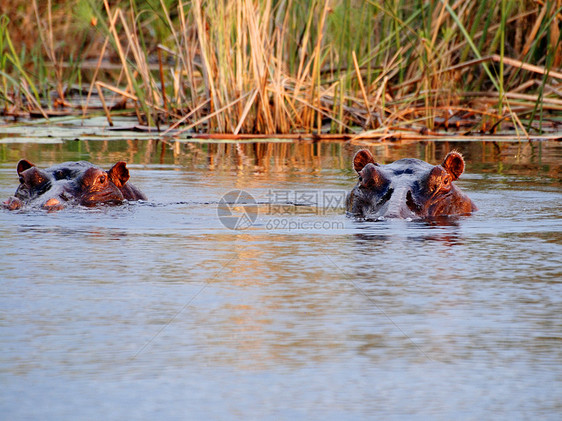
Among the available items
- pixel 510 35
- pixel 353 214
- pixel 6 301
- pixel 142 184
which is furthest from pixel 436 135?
pixel 6 301

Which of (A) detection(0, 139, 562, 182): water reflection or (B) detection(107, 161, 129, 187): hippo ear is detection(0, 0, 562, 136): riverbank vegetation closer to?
(A) detection(0, 139, 562, 182): water reflection

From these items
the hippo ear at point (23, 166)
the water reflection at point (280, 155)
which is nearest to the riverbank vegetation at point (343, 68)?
the water reflection at point (280, 155)

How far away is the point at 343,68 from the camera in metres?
11.8

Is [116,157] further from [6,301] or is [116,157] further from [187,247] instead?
[6,301]

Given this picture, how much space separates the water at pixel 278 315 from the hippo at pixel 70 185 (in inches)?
6.9

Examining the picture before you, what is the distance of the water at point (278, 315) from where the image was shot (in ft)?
7.98

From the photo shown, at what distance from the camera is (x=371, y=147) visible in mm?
10555

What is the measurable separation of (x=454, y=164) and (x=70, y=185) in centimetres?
220

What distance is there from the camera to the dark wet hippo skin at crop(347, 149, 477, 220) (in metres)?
5.55

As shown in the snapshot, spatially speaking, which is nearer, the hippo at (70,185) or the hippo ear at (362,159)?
the hippo at (70,185)

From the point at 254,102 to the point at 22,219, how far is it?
517cm

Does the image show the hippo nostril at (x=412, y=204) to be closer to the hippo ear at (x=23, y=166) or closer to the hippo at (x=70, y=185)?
the hippo at (x=70, y=185)

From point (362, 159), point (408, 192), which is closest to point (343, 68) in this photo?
point (362, 159)

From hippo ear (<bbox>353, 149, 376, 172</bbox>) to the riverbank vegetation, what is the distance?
373 cm
